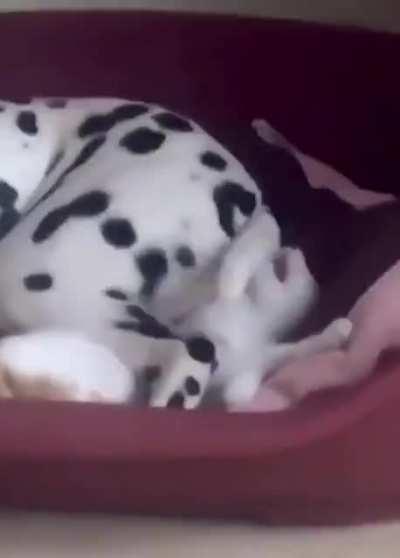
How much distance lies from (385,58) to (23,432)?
914 millimetres

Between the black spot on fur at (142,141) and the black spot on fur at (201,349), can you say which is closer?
the black spot on fur at (201,349)

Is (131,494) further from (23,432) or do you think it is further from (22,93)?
(22,93)

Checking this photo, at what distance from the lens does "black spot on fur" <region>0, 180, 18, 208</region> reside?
5.53 feet

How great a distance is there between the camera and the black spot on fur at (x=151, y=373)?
141cm

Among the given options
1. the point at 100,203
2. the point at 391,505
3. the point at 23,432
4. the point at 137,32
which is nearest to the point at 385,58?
the point at 137,32

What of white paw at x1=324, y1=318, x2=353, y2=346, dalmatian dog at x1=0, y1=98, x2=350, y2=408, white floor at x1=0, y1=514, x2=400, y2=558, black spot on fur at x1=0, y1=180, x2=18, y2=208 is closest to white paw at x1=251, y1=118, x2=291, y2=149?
dalmatian dog at x1=0, y1=98, x2=350, y2=408

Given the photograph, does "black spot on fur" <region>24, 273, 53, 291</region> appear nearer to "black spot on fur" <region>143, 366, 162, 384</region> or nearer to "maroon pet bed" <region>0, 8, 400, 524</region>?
"black spot on fur" <region>143, 366, 162, 384</region>

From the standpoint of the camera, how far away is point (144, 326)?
58.8 inches

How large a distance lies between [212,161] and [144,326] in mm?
292

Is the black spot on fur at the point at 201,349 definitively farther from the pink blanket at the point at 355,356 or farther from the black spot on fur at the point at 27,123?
the black spot on fur at the point at 27,123

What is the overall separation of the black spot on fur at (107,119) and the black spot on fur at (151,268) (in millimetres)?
231

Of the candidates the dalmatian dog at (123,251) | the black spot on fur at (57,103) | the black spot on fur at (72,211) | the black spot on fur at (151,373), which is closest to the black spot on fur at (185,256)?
the dalmatian dog at (123,251)

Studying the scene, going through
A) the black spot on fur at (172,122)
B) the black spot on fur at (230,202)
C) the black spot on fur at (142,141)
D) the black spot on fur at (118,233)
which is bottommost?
the black spot on fur at (118,233)

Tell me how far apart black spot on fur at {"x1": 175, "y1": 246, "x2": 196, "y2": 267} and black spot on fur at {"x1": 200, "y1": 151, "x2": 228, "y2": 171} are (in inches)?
5.2
